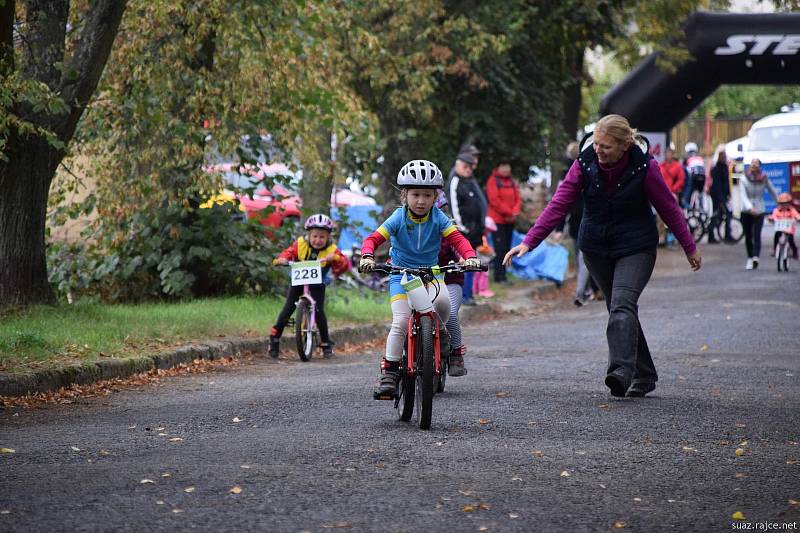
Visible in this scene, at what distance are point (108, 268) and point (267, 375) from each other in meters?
5.25

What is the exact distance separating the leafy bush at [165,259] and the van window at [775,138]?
24.8 m

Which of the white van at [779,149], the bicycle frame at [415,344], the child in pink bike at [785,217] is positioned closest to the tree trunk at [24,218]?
the bicycle frame at [415,344]

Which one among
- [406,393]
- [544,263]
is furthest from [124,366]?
[544,263]

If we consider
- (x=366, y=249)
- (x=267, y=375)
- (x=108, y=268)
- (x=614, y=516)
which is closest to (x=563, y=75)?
(x=108, y=268)

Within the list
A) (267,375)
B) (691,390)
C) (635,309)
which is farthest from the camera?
(267,375)

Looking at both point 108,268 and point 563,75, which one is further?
point 563,75

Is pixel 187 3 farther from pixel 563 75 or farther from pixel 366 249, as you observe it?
pixel 563 75

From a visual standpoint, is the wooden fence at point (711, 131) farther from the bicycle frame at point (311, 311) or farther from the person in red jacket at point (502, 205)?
the bicycle frame at point (311, 311)

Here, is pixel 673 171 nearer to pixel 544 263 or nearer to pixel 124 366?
pixel 544 263

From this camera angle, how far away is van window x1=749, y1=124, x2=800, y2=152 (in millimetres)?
38872

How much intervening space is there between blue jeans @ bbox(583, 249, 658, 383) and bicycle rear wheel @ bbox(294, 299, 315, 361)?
13.8 ft

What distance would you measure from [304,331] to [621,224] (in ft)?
15.4

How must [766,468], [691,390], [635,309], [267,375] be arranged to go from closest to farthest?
[766,468]
[635,309]
[691,390]
[267,375]

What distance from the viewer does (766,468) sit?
7.08 metres
